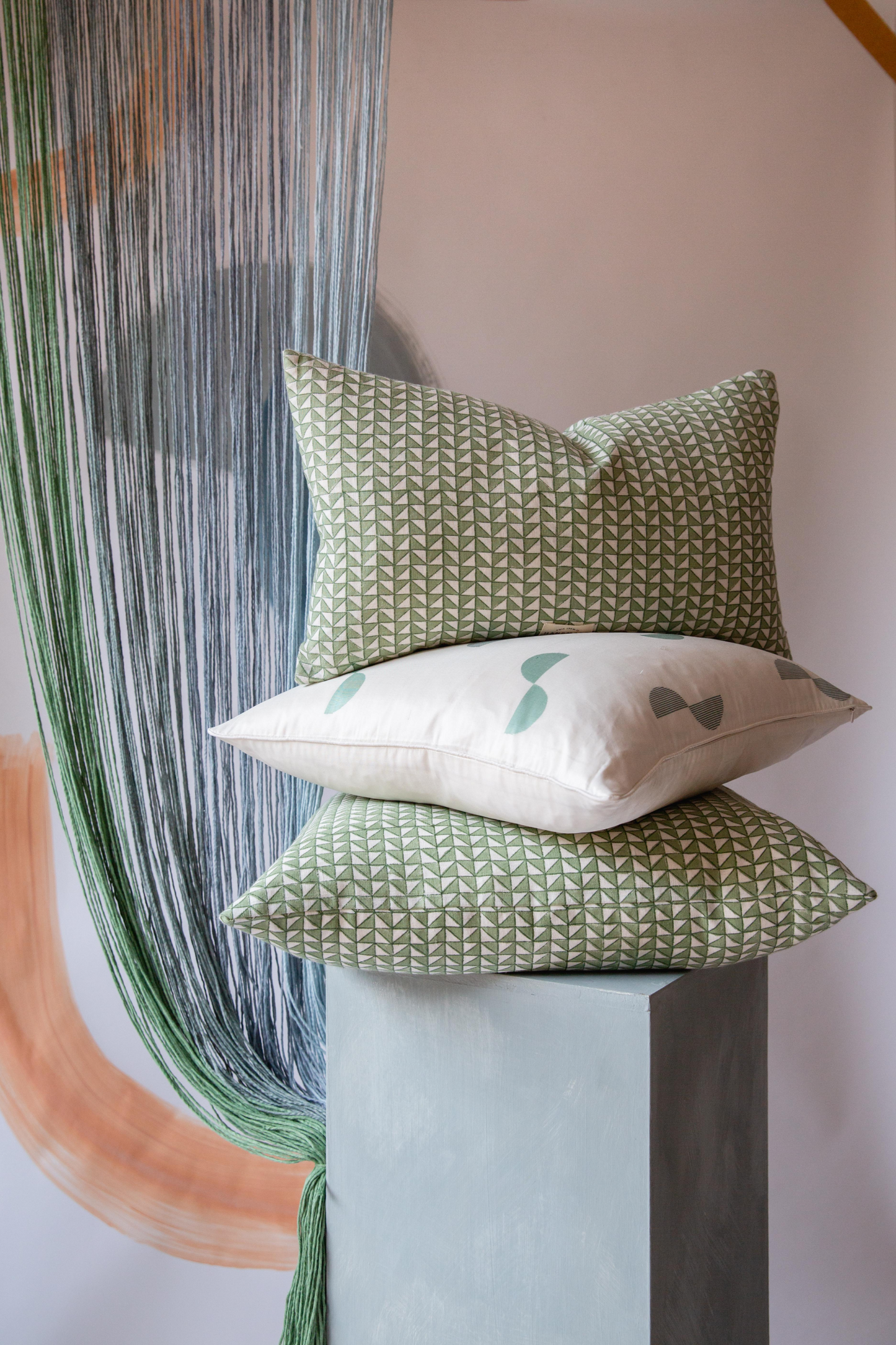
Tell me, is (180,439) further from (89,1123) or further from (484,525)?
(89,1123)

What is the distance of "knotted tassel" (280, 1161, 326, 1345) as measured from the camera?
872mm

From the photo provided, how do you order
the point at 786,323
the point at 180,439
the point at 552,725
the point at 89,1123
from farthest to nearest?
1. the point at 786,323
2. the point at 89,1123
3. the point at 180,439
4. the point at 552,725

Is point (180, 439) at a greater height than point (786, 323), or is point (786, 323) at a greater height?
point (786, 323)

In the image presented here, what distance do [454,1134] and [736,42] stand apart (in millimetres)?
1667

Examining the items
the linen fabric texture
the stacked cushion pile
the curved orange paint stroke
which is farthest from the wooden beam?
the curved orange paint stroke

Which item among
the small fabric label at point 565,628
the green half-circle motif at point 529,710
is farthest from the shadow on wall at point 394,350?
the green half-circle motif at point 529,710

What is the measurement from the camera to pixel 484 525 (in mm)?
852

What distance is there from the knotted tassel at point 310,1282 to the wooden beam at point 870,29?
1.89 meters

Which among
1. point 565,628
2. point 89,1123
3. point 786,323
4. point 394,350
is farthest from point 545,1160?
point 786,323

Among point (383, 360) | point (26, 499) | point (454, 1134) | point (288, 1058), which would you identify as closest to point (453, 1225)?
point (454, 1134)

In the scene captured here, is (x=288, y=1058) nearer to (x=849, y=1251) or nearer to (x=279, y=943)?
(x=279, y=943)

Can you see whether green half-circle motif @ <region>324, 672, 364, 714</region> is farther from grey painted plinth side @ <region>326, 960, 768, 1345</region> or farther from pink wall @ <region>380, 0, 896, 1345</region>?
pink wall @ <region>380, 0, 896, 1345</region>

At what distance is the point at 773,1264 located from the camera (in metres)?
1.56

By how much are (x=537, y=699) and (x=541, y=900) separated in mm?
155
